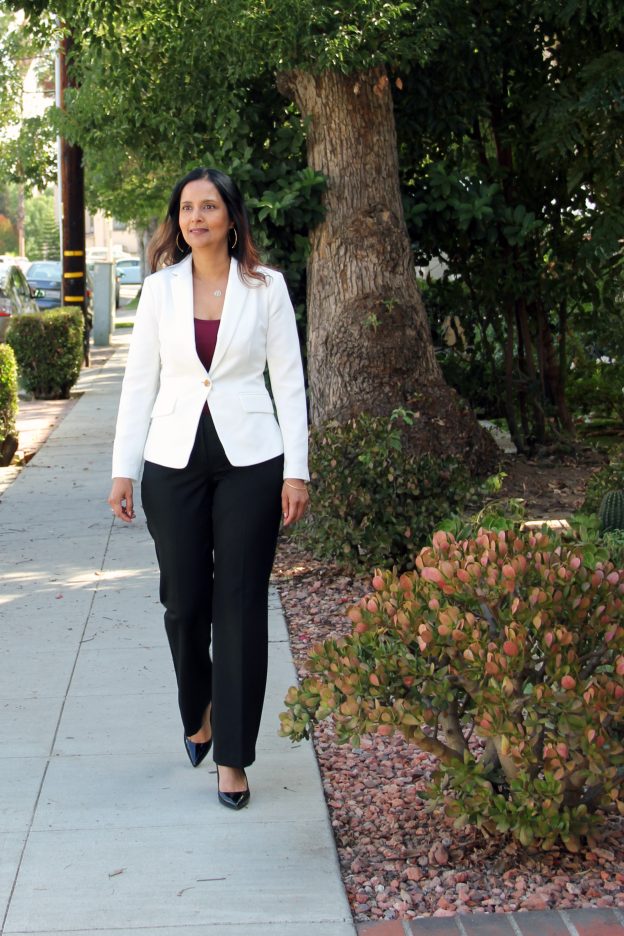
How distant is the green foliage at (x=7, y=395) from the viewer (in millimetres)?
11438

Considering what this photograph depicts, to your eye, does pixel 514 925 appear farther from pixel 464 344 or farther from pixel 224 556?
pixel 464 344

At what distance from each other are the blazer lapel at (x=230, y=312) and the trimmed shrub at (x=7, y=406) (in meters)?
7.68

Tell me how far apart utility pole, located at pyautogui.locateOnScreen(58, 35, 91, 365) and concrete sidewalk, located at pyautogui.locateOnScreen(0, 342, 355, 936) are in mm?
13433

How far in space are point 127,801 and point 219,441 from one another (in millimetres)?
1191

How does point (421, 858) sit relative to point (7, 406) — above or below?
above

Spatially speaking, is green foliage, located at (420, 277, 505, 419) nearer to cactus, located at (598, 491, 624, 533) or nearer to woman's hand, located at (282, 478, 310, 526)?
cactus, located at (598, 491, 624, 533)

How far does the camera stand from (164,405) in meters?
4.09

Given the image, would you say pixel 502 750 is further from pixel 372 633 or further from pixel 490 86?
pixel 490 86

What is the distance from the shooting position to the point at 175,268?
4.16m

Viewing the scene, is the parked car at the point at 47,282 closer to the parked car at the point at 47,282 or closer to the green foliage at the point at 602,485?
the parked car at the point at 47,282

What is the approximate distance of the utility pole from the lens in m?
19.5

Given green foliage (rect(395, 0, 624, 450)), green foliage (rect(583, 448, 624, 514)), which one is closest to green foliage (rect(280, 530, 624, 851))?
green foliage (rect(583, 448, 624, 514))

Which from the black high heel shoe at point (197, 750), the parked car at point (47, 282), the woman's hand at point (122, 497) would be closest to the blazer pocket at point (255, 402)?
the woman's hand at point (122, 497)

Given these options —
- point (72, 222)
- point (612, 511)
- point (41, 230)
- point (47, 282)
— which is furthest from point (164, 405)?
point (41, 230)
